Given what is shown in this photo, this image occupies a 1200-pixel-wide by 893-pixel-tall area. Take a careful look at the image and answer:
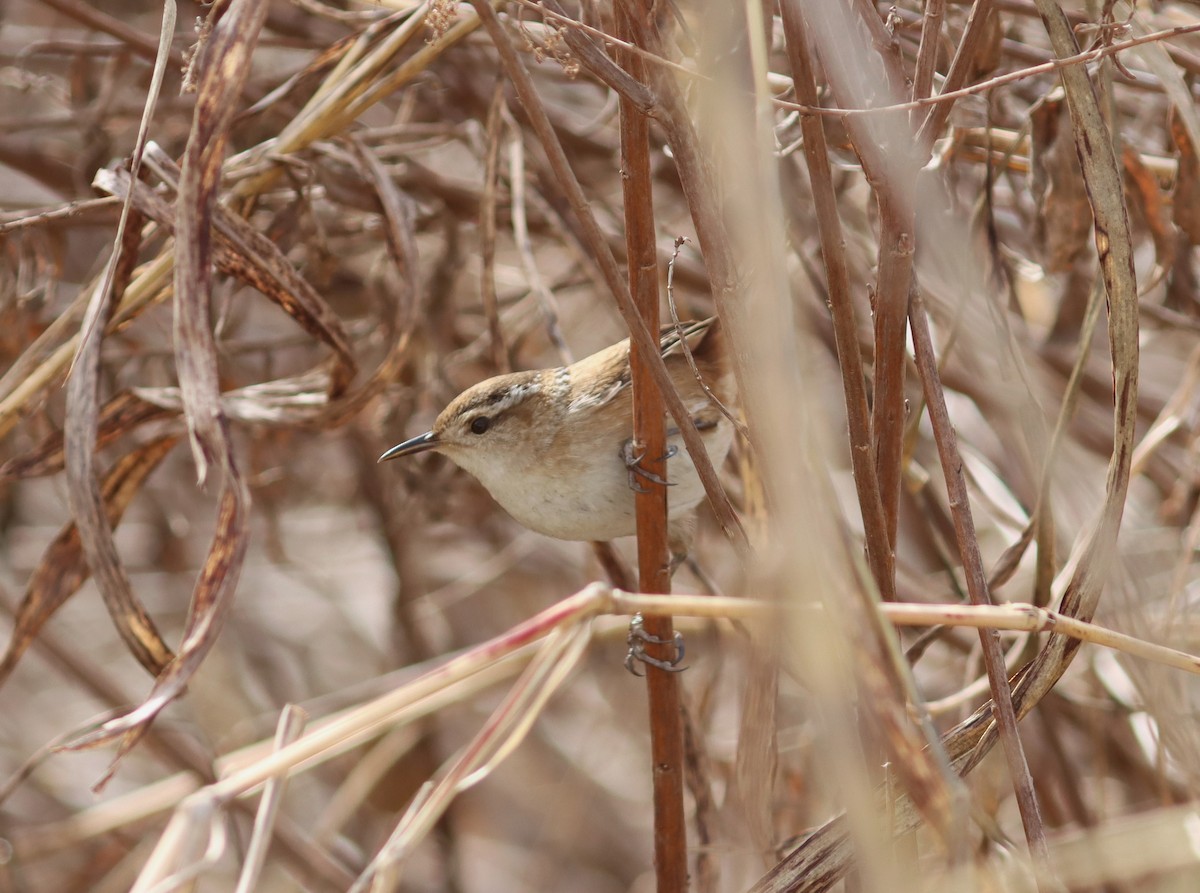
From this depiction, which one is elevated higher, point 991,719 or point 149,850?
point 149,850

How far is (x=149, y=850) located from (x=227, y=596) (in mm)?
3212

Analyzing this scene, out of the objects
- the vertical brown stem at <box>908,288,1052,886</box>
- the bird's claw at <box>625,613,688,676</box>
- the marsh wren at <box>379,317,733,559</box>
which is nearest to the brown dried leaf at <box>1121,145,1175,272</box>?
the marsh wren at <box>379,317,733,559</box>

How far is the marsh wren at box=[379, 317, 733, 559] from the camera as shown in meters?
2.60

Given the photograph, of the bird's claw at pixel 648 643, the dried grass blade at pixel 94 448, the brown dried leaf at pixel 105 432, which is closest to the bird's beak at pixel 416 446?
the brown dried leaf at pixel 105 432

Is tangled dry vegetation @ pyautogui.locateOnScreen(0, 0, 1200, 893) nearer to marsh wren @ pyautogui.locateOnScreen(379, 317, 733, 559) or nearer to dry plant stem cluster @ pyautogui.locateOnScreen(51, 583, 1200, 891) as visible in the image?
dry plant stem cluster @ pyautogui.locateOnScreen(51, 583, 1200, 891)

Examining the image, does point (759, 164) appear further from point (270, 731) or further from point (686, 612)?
point (270, 731)

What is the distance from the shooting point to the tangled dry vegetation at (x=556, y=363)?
1324mm

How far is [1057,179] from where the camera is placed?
2383 mm

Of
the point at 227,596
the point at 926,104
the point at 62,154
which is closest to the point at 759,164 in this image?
the point at 926,104

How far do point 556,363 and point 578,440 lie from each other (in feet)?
6.74

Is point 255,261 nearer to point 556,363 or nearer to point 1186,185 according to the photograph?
point 1186,185

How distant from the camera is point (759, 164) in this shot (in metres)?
1.21

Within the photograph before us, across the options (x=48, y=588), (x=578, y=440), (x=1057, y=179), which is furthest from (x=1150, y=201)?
(x=48, y=588)

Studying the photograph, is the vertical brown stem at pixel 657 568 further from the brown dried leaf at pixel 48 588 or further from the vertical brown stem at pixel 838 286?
the brown dried leaf at pixel 48 588
